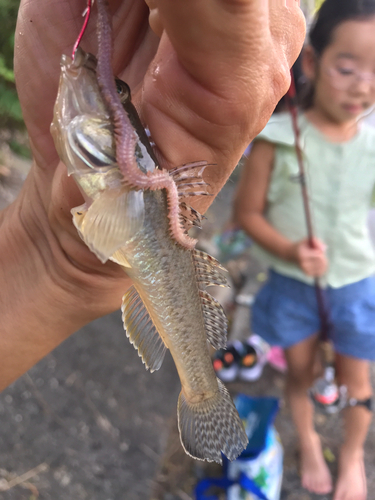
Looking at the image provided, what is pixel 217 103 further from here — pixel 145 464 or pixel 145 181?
pixel 145 464

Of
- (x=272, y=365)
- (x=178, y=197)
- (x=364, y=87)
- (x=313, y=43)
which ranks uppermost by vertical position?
(x=178, y=197)

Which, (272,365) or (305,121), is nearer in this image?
(305,121)

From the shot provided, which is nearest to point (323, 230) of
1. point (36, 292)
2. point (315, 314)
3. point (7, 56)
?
point (315, 314)

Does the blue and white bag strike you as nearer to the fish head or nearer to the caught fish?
the caught fish

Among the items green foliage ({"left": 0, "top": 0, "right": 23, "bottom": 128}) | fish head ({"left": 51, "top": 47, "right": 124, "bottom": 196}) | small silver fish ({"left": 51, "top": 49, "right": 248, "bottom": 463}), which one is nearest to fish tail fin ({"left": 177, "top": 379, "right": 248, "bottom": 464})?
small silver fish ({"left": 51, "top": 49, "right": 248, "bottom": 463})

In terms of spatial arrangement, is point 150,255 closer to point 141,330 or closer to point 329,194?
point 141,330

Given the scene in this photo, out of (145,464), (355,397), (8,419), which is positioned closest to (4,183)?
(8,419)
